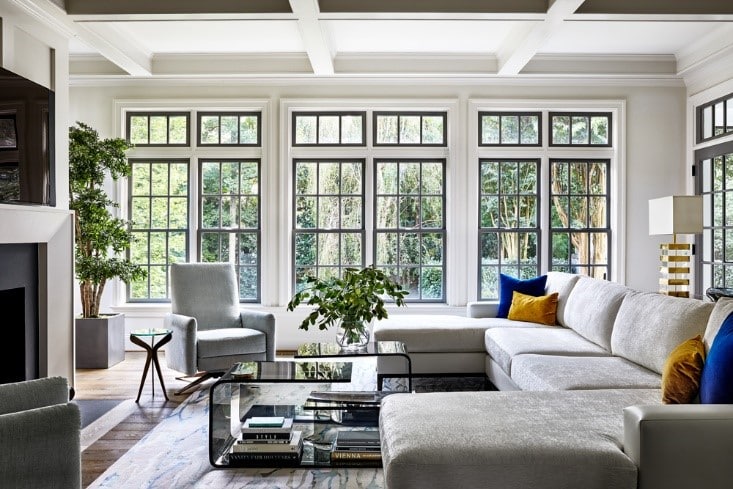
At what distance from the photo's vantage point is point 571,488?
1950 mm

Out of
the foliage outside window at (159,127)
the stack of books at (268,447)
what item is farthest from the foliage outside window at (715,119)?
the foliage outside window at (159,127)

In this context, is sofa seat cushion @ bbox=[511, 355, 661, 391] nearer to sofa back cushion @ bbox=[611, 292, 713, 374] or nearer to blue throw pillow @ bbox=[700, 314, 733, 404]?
sofa back cushion @ bbox=[611, 292, 713, 374]

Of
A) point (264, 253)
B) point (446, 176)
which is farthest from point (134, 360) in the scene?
point (446, 176)

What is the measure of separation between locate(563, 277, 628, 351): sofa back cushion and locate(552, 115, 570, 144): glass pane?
6.82 ft

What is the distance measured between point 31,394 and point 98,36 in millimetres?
3627

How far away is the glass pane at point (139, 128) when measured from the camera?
6.22 meters

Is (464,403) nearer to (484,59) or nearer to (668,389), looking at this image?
(668,389)

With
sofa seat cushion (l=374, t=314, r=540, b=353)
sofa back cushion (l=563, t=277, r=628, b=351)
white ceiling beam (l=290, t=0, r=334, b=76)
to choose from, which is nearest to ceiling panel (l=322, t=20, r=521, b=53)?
white ceiling beam (l=290, t=0, r=334, b=76)

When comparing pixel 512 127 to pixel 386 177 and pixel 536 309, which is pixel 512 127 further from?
pixel 536 309

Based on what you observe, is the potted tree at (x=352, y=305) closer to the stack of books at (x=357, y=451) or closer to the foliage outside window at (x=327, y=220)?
the stack of books at (x=357, y=451)

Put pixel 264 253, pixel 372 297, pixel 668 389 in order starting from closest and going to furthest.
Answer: pixel 668 389 < pixel 372 297 < pixel 264 253

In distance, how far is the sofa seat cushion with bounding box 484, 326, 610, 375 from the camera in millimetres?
3730

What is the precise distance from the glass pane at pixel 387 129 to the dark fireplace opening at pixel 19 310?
346cm

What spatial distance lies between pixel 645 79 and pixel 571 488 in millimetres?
5292
